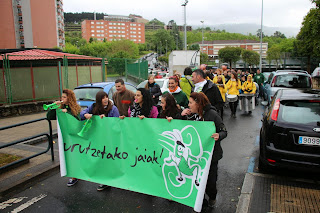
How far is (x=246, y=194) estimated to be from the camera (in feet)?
14.0

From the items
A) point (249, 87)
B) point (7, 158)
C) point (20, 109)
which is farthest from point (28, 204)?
point (249, 87)

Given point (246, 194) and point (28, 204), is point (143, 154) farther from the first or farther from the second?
point (28, 204)

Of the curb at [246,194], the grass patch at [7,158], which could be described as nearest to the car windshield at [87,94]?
the grass patch at [7,158]

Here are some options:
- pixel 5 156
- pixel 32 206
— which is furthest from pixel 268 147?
pixel 5 156

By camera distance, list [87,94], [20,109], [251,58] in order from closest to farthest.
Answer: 1. [87,94]
2. [20,109]
3. [251,58]

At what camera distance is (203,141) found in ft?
11.9

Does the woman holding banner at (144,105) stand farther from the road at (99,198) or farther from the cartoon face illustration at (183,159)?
the road at (99,198)

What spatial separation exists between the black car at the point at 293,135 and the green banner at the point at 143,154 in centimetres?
156

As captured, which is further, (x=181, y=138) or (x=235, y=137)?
(x=235, y=137)

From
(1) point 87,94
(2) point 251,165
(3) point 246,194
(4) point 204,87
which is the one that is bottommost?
(2) point 251,165

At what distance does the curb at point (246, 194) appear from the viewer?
3.85m

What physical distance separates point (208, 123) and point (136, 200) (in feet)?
5.64

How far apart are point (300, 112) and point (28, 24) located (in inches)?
3364

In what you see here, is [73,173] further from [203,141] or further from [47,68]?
[47,68]
